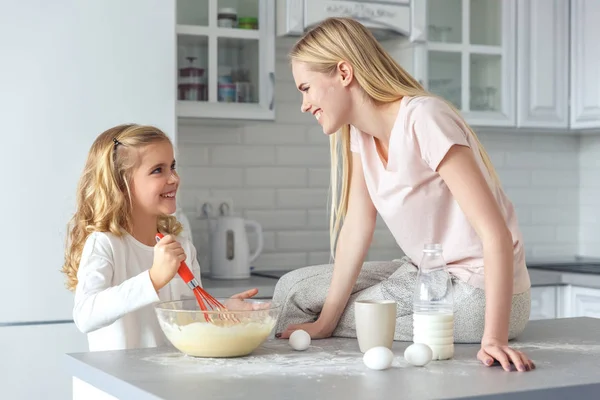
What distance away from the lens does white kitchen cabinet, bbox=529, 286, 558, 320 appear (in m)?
3.56

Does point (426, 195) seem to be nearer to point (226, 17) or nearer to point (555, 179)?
point (226, 17)

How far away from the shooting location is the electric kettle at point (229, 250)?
3.39 meters

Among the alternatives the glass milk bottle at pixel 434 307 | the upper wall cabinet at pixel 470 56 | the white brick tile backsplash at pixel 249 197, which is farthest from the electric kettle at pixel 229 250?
the glass milk bottle at pixel 434 307

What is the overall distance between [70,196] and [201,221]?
91 cm

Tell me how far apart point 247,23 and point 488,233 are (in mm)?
→ 1837

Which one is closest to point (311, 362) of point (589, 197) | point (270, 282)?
point (270, 282)

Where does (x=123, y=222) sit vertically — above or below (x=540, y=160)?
below

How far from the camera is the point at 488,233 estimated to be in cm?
173

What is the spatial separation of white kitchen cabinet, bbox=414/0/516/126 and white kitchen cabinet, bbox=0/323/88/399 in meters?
1.75

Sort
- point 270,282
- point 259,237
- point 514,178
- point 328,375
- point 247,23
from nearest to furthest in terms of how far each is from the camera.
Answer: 1. point 328,375
2. point 270,282
3. point 247,23
4. point 259,237
5. point 514,178

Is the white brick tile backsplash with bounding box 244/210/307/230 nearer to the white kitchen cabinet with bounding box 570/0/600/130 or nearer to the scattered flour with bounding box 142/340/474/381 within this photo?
the white kitchen cabinet with bounding box 570/0/600/130

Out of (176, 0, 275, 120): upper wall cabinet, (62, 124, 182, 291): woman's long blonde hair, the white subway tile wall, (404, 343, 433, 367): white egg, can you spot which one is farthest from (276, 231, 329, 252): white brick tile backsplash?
(404, 343, 433, 367): white egg

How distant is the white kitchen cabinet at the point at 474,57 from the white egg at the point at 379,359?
225 cm

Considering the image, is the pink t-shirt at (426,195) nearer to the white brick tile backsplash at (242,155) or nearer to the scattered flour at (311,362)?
the scattered flour at (311,362)
